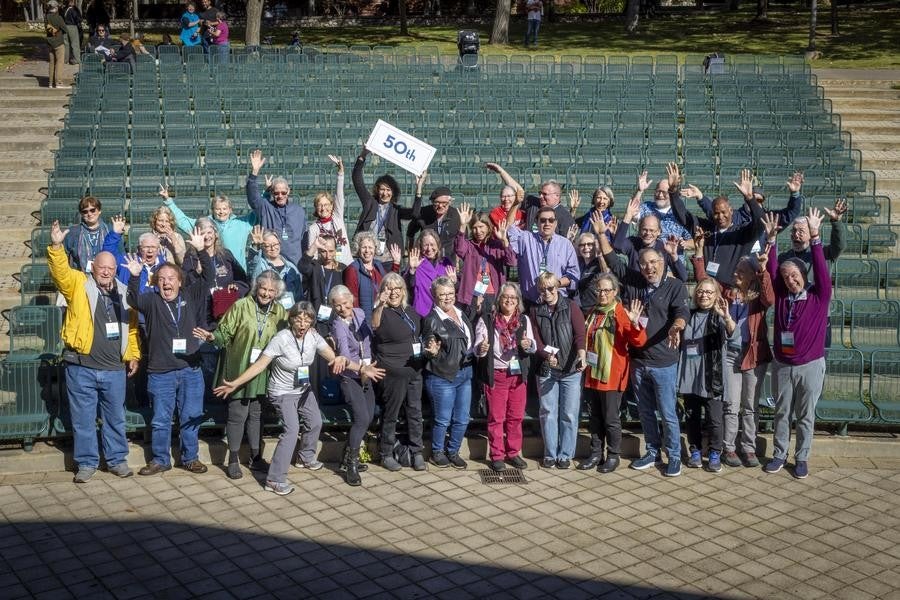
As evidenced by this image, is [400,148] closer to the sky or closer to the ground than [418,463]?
closer to the sky

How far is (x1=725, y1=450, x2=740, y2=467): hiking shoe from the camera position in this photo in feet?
31.8

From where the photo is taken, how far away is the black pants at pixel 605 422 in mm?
9656

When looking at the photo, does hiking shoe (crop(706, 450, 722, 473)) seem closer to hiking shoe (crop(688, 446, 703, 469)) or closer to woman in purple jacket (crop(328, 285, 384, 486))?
hiking shoe (crop(688, 446, 703, 469))

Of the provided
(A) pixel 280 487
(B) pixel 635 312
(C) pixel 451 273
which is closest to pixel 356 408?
(A) pixel 280 487

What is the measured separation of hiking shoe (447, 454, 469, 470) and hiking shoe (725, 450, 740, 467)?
2415mm

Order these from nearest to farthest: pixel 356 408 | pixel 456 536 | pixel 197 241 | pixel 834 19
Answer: pixel 456 536 → pixel 356 408 → pixel 197 241 → pixel 834 19

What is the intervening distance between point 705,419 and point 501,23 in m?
26.3

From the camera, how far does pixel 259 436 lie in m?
9.41

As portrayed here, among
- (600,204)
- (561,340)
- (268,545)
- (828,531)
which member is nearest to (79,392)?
(268,545)

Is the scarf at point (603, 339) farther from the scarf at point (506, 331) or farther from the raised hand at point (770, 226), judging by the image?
the raised hand at point (770, 226)

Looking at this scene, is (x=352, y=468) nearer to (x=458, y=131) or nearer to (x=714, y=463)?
(x=714, y=463)

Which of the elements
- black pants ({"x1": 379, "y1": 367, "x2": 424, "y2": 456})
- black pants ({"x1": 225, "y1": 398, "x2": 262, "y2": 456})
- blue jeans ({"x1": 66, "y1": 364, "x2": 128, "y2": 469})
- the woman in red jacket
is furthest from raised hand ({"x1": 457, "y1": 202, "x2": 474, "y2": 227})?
blue jeans ({"x1": 66, "y1": 364, "x2": 128, "y2": 469})

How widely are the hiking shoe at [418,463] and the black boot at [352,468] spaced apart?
22.4 inches

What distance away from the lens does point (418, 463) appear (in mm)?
9594
